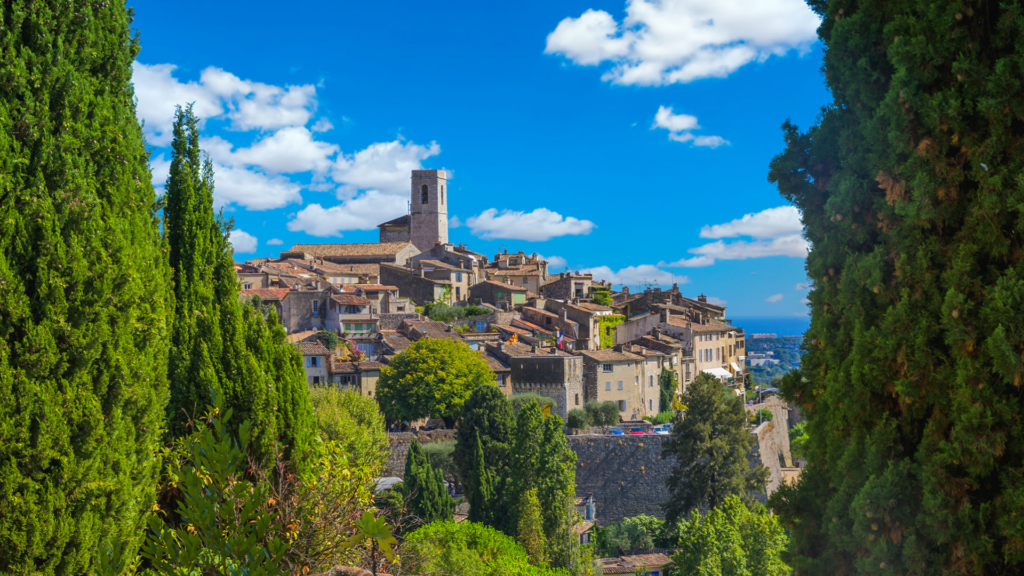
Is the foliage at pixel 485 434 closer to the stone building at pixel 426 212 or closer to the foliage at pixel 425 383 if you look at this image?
the foliage at pixel 425 383

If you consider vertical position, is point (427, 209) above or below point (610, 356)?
above

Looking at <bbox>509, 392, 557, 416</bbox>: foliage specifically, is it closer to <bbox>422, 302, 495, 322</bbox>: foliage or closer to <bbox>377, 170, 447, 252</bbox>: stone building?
<bbox>422, 302, 495, 322</bbox>: foliage

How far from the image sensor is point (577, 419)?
4534 centimetres

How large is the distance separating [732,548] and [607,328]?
4066cm

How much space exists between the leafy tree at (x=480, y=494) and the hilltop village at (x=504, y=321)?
11.7 metres

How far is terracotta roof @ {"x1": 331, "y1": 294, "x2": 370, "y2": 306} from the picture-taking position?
52500 mm

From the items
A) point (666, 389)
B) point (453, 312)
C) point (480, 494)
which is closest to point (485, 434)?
point (480, 494)

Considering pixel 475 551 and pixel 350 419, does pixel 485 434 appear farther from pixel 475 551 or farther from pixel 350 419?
pixel 475 551

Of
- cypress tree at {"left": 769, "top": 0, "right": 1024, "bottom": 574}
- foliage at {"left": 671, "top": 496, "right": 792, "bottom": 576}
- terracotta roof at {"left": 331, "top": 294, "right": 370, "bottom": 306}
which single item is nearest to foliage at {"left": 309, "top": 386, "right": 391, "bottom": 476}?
foliage at {"left": 671, "top": 496, "right": 792, "bottom": 576}

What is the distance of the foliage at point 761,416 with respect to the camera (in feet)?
128

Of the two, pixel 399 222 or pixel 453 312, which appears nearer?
pixel 453 312

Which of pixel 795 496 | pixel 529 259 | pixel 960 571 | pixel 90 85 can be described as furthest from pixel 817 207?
pixel 529 259

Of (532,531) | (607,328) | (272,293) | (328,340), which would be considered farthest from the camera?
(607,328)

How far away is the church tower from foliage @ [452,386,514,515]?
A: 7077 centimetres
